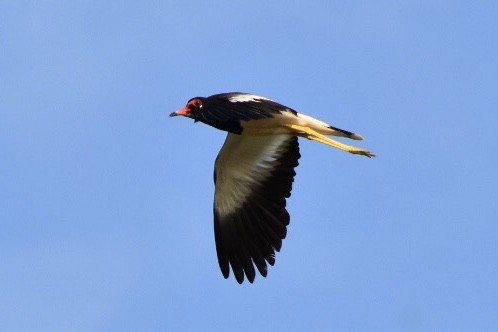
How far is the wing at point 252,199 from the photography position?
67.6 ft

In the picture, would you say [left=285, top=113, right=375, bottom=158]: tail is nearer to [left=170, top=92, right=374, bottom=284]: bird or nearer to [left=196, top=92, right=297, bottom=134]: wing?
[left=170, top=92, right=374, bottom=284]: bird

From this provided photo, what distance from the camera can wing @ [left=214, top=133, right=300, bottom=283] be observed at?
20.6 m

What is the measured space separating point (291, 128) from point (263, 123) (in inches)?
17.2

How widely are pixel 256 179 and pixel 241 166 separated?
0.32m

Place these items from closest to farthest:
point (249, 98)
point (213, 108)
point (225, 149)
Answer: point (213, 108)
point (249, 98)
point (225, 149)

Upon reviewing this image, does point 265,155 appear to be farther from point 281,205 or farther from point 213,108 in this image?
point 213,108

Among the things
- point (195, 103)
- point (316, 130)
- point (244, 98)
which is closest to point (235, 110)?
point (244, 98)

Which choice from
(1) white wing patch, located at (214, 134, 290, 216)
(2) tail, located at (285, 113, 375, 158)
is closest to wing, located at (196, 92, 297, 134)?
(2) tail, located at (285, 113, 375, 158)

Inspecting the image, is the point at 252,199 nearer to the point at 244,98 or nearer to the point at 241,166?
the point at 241,166

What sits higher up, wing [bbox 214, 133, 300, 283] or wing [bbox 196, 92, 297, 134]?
wing [bbox 196, 92, 297, 134]

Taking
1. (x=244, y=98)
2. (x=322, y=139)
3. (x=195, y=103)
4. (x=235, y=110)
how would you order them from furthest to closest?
(x=322, y=139) < (x=195, y=103) < (x=244, y=98) < (x=235, y=110)

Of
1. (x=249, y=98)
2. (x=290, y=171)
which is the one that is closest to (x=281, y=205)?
(x=290, y=171)

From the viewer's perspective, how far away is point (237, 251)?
68.0 feet

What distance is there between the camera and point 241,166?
69.5ft
